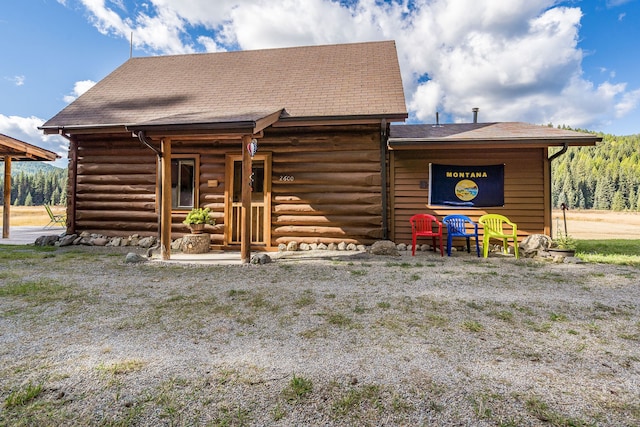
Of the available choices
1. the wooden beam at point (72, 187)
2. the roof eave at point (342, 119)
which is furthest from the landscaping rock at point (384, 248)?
the wooden beam at point (72, 187)

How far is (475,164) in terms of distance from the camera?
7254mm

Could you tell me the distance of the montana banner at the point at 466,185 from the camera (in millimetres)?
7188

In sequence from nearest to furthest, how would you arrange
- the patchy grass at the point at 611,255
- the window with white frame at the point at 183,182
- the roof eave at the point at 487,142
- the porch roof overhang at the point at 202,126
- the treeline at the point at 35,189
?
the porch roof overhang at the point at 202,126 < the patchy grass at the point at 611,255 < the roof eave at the point at 487,142 < the window with white frame at the point at 183,182 < the treeline at the point at 35,189

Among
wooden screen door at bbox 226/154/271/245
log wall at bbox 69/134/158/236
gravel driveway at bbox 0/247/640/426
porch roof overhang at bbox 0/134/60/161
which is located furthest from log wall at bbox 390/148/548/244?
porch roof overhang at bbox 0/134/60/161

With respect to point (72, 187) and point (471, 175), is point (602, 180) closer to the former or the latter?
point (471, 175)

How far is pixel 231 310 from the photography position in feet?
10.3

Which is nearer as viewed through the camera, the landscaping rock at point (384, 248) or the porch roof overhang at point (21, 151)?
the landscaping rock at point (384, 248)

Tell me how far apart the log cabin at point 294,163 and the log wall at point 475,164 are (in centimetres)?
2

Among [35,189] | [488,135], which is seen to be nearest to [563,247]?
[488,135]

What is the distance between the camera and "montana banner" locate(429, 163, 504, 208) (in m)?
7.19

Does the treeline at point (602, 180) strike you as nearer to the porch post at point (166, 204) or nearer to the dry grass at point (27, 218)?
A: the porch post at point (166, 204)

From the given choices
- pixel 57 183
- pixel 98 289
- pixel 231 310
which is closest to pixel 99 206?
pixel 98 289

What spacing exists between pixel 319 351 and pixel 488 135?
667cm

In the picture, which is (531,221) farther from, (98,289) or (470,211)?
(98,289)
